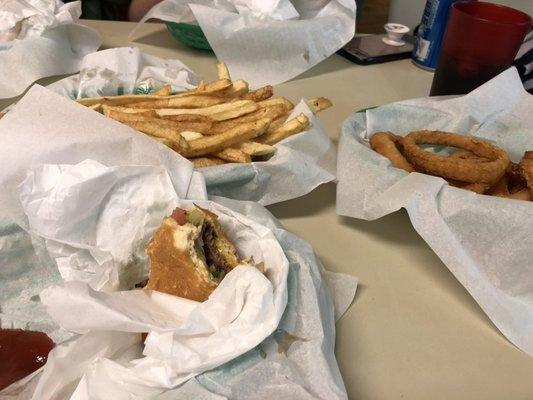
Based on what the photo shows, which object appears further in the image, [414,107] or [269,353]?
[414,107]

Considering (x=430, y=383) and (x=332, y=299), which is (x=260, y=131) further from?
(x=430, y=383)

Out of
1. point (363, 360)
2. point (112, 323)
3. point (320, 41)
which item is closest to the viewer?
point (112, 323)

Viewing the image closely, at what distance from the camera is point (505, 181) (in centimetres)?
102

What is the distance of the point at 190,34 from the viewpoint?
1744 mm

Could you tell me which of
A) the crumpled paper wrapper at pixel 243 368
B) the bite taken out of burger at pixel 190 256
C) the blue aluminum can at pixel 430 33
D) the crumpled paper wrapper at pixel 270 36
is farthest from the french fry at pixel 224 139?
the blue aluminum can at pixel 430 33

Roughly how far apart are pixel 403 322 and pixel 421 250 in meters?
0.21

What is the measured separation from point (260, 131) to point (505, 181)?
51 cm

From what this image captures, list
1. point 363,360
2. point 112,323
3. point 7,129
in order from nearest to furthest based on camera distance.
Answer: point 112,323
point 363,360
point 7,129

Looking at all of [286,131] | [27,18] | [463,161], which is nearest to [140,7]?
[27,18]

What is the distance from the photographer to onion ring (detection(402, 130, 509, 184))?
945mm

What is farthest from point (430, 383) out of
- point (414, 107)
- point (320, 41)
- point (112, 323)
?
point (320, 41)

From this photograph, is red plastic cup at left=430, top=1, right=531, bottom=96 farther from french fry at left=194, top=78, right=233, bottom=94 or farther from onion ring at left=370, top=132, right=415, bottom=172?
french fry at left=194, top=78, right=233, bottom=94

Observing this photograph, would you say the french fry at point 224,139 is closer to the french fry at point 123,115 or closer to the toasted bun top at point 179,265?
the french fry at point 123,115

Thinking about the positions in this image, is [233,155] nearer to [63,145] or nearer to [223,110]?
[223,110]
